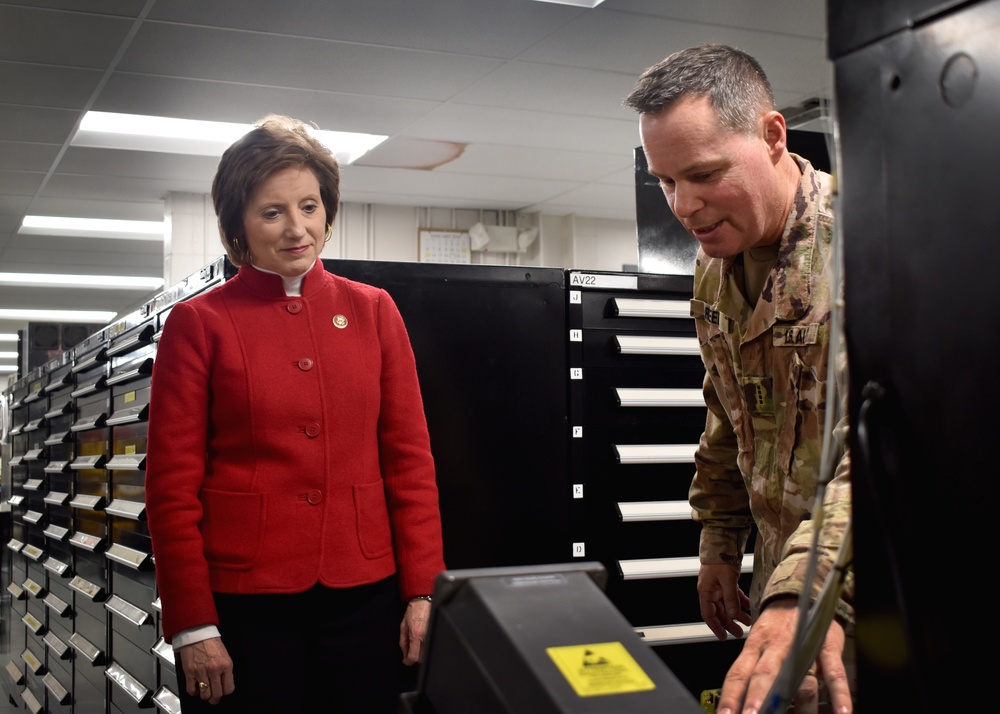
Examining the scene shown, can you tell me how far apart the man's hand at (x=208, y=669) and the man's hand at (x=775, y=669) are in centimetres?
96

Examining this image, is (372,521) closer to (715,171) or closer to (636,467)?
(715,171)

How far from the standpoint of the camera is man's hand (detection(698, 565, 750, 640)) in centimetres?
160

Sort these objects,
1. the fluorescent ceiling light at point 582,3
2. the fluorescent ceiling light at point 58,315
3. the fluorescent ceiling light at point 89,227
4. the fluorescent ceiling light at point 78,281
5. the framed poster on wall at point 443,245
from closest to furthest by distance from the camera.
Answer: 1. the fluorescent ceiling light at point 582,3
2. the fluorescent ceiling light at point 89,227
3. the framed poster on wall at point 443,245
4. the fluorescent ceiling light at point 78,281
5. the fluorescent ceiling light at point 58,315

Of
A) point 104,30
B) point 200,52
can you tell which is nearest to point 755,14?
point 200,52

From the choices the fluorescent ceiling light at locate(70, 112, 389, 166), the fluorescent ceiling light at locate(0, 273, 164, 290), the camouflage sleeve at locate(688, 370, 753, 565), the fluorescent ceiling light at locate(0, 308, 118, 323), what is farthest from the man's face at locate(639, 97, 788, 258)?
the fluorescent ceiling light at locate(0, 308, 118, 323)

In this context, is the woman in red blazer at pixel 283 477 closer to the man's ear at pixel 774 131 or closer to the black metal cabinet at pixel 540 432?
the black metal cabinet at pixel 540 432

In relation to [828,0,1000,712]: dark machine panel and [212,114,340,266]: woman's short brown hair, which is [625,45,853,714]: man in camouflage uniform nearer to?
[212,114,340,266]: woman's short brown hair

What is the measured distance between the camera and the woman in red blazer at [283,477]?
157 centimetres

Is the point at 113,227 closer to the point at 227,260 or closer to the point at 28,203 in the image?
the point at 28,203

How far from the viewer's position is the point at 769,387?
1469mm

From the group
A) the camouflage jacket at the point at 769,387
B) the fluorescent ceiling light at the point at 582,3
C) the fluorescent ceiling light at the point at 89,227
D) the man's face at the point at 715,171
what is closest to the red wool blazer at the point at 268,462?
the camouflage jacket at the point at 769,387

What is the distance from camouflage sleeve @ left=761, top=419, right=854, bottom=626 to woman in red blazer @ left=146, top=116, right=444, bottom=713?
784 mm

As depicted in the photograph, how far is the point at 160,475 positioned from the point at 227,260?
52 cm

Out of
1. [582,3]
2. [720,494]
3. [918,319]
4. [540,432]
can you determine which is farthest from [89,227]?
[918,319]
